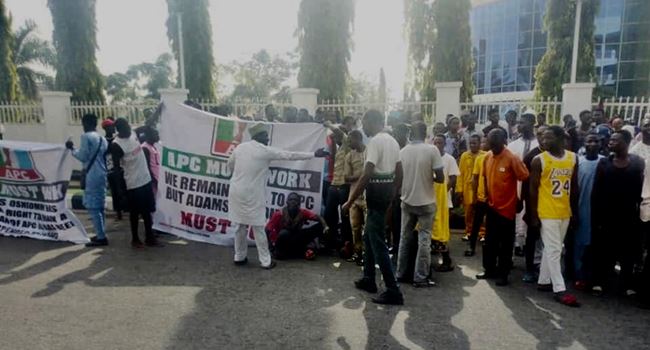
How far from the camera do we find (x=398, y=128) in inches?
210

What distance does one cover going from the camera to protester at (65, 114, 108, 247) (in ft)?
21.1

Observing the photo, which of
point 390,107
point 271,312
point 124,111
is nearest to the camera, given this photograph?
point 271,312

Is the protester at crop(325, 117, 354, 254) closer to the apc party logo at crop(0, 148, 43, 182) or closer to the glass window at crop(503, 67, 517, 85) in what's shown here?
the apc party logo at crop(0, 148, 43, 182)

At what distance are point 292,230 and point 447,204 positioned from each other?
1968 mm

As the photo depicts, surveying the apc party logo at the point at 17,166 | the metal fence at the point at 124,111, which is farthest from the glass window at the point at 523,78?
the apc party logo at the point at 17,166

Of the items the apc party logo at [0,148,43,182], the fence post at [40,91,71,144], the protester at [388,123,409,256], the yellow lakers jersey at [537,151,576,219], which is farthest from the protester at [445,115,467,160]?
the fence post at [40,91,71,144]

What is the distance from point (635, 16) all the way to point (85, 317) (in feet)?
118

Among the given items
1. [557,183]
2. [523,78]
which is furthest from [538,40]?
[557,183]

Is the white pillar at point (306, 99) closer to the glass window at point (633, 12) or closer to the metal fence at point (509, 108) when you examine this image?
the metal fence at point (509, 108)

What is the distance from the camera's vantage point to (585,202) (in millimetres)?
4855

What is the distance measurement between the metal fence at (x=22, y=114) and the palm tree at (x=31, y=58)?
49.1 feet

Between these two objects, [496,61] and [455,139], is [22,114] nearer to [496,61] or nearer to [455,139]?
[455,139]

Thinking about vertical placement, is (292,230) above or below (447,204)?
below

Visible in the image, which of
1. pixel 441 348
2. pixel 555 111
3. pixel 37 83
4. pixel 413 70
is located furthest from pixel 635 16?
pixel 37 83
